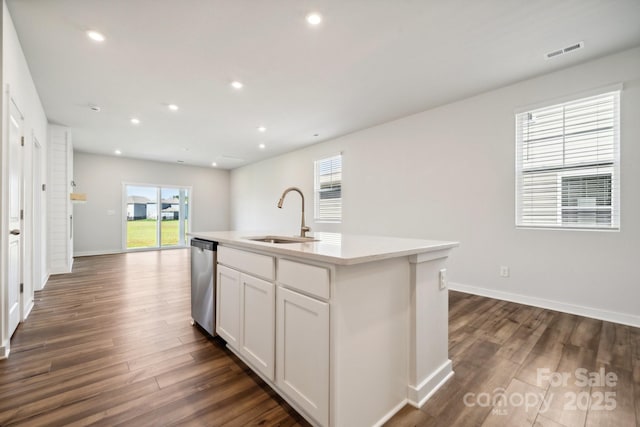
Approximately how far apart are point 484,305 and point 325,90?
10.7ft

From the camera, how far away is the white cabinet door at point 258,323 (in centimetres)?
154

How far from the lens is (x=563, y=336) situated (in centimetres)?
233

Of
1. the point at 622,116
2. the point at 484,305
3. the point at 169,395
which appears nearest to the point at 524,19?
the point at 622,116

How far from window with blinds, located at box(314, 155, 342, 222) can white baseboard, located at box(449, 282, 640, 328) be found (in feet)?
9.10

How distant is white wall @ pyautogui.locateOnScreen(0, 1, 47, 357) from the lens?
199 cm

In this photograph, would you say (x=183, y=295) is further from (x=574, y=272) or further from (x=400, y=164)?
(x=574, y=272)

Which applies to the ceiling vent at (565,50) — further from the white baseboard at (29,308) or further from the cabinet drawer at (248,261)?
the white baseboard at (29,308)

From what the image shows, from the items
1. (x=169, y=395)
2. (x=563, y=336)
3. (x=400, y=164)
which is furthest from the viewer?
(x=400, y=164)

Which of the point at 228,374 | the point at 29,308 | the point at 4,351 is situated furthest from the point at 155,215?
the point at 228,374

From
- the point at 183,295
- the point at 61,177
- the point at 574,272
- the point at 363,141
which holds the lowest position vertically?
the point at 183,295

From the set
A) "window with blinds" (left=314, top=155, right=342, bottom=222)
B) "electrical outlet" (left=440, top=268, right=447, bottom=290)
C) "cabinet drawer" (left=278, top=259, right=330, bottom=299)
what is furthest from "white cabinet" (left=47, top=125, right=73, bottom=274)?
"electrical outlet" (left=440, top=268, right=447, bottom=290)

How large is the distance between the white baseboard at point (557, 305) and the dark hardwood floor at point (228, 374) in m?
0.12

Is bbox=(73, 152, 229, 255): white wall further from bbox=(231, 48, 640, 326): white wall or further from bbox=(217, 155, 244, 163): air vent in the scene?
bbox=(231, 48, 640, 326): white wall

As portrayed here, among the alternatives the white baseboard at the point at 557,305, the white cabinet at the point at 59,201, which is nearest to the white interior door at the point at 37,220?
the white cabinet at the point at 59,201
